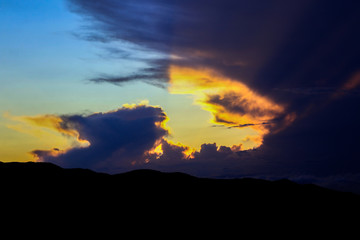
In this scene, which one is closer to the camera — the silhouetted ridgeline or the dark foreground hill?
the dark foreground hill

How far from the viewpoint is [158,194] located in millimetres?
123062

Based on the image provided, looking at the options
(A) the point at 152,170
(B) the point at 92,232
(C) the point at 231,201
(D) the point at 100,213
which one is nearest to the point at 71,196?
(D) the point at 100,213

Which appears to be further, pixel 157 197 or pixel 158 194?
pixel 158 194

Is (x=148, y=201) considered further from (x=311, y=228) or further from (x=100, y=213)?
(x=311, y=228)

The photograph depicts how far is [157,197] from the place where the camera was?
12100 cm

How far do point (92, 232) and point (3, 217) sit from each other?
19419 mm

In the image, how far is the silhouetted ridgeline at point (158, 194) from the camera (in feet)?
348

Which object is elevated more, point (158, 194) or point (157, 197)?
point (158, 194)

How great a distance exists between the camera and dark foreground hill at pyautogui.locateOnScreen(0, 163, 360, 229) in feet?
341

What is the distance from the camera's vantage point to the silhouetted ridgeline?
106 meters

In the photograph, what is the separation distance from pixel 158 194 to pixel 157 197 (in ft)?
6.99

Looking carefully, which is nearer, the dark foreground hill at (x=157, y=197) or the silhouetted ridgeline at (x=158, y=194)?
the dark foreground hill at (x=157, y=197)

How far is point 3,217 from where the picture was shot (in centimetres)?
8956

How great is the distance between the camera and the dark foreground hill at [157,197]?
104m
